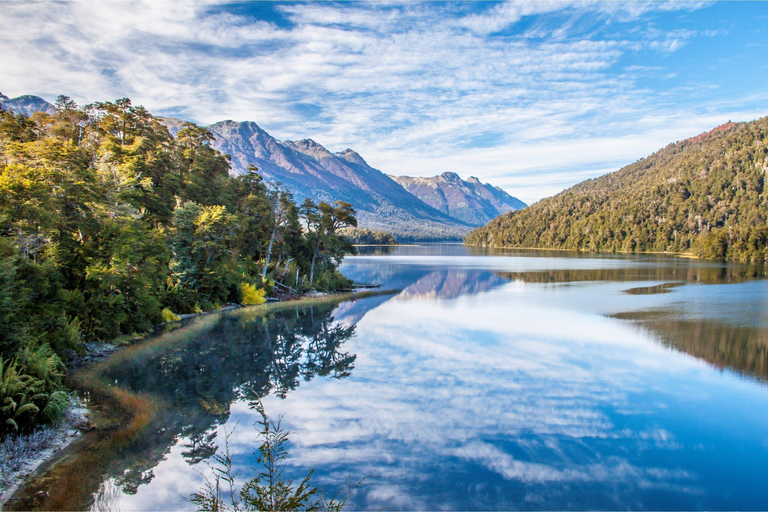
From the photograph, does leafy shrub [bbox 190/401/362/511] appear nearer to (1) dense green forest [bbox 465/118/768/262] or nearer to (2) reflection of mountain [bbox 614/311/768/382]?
(2) reflection of mountain [bbox 614/311/768/382]

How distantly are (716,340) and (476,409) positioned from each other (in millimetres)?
15628

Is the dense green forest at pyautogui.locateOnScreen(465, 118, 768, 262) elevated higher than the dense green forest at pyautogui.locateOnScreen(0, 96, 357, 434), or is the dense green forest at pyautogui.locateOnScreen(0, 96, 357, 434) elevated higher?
the dense green forest at pyautogui.locateOnScreen(465, 118, 768, 262)

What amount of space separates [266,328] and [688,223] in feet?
508

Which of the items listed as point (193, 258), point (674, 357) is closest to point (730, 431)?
point (674, 357)

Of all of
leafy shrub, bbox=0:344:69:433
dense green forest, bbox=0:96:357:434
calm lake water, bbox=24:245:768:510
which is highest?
dense green forest, bbox=0:96:357:434

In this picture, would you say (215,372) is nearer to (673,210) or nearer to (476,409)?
(476,409)

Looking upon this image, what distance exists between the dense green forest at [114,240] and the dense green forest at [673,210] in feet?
336

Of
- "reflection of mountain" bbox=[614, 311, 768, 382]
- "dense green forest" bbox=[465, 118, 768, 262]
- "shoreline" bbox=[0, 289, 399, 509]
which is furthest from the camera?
"dense green forest" bbox=[465, 118, 768, 262]

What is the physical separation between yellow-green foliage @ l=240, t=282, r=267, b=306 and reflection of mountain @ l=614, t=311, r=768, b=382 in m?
25.1

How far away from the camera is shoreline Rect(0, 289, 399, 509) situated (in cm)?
790

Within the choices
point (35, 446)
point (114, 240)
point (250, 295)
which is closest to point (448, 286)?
point (250, 295)

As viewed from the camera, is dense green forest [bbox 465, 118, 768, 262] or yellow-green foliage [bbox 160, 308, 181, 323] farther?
dense green forest [bbox 465, 118, 768, 262]

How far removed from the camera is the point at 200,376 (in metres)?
14.7

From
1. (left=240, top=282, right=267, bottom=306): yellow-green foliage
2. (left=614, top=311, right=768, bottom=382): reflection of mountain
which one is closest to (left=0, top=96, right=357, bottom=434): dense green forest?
(left=240, top=282, right=267, bottom=306): yellow-green foliage
